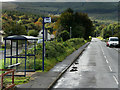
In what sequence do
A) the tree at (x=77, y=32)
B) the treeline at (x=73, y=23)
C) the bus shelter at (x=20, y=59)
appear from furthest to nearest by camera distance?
the treeline at (x=73, y=23), the tree at (x=77, y=32), the bus shelter at (x=20, y=59)

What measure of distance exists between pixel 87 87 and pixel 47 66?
653cm

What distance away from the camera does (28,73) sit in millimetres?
14766

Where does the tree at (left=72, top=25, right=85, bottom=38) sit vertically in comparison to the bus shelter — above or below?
above

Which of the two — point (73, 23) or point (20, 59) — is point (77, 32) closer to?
point (73, 23)

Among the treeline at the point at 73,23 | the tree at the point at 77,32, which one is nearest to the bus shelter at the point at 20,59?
the treeline at the point at 73,23

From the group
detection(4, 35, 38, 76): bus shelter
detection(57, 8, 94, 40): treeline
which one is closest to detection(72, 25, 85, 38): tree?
detection(57, 8, 94, 40): treeline

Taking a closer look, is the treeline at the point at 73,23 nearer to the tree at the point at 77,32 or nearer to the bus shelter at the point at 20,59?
the tree at the point at 77,32

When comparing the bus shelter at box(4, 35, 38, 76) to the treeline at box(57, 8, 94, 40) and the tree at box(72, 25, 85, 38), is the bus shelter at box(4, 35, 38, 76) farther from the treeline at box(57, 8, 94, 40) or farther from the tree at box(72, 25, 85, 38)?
the tree at box(72, 25, 85, 38)

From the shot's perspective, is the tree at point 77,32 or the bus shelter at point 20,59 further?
the tree at point 77,32

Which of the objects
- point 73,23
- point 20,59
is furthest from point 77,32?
point 20,59

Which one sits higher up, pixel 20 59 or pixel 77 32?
pixel 77 32

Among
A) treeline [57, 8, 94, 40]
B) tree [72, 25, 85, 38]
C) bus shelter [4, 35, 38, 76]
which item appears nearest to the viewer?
bus shelter [4, 35, 38, 76]

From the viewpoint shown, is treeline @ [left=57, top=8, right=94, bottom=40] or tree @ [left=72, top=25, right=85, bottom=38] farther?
treeline @ [left=57, top=8, right=94, bottom=40]

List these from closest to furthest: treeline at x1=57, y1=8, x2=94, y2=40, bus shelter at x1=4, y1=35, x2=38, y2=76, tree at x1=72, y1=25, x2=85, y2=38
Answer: bus shelter at x1=4, y1=35, x2=38, y2=76 → tree at x1=72, y1=25, x2=85, y2=38 → treeline at x1=57, y1=8, x2=94, y2=40
